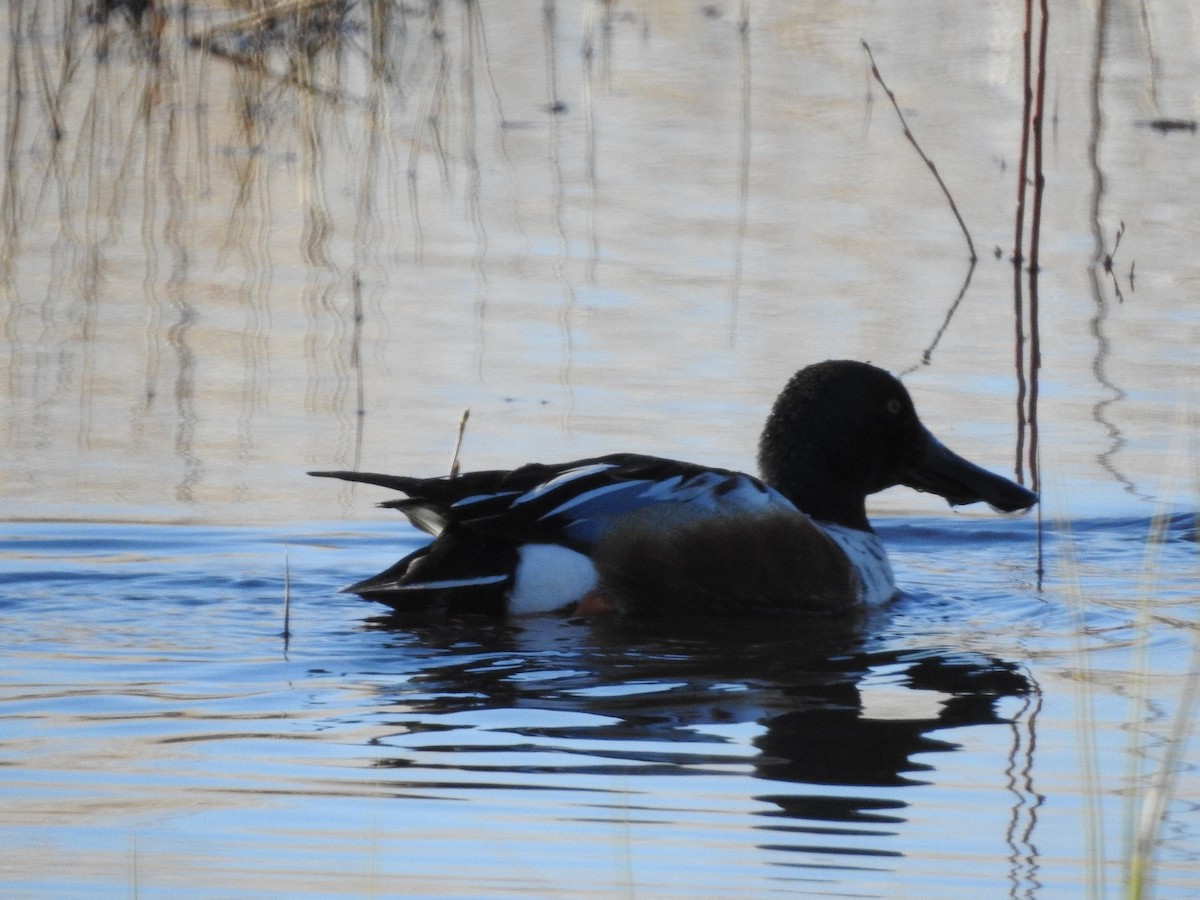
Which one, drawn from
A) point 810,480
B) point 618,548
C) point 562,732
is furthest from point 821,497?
point 562,732

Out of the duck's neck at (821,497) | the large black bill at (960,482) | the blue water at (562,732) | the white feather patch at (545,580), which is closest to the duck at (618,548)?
the white feather patch at (545,580)

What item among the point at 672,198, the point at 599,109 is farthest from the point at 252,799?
the point at 599,109

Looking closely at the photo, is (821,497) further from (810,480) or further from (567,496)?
(567,496)

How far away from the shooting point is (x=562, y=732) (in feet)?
16.5

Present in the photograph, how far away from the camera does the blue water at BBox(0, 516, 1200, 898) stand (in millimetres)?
4074

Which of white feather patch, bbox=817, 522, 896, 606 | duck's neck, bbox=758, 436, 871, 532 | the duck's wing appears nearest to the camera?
the duck's wing

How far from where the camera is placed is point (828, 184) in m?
12.0

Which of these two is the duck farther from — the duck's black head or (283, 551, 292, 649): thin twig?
the duck's black head

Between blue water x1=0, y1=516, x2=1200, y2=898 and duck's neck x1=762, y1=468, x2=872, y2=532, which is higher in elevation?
duck's neck x1=762, y1=468, x2=872, y2=532

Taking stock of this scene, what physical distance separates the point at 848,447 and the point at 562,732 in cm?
239

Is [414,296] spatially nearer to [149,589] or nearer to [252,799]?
[149,589]

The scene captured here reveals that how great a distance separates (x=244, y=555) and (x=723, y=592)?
4.71ft

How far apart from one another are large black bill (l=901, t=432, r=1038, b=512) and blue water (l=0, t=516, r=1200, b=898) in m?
0.21

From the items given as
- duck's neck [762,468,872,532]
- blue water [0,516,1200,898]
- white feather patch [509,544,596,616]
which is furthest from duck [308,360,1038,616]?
duck's neck [762,468,872,532]
